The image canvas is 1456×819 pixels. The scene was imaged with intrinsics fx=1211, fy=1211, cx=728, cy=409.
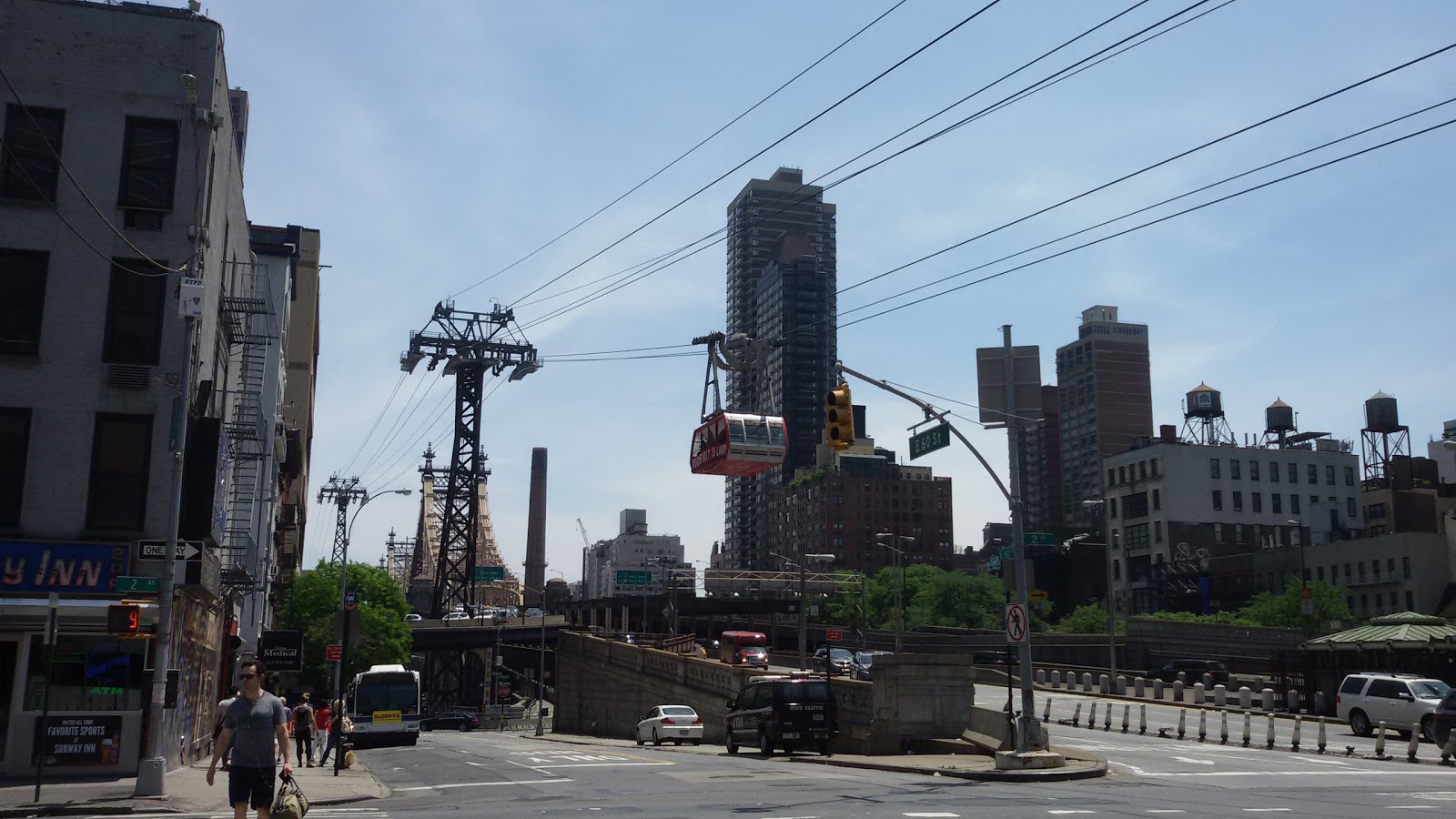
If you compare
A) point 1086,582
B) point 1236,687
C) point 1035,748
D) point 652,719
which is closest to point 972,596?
point 1086,582

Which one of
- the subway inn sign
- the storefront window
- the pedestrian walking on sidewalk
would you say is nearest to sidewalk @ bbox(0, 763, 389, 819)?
the storefront window

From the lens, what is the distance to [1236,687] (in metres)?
56.9

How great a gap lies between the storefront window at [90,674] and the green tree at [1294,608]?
7998 cm

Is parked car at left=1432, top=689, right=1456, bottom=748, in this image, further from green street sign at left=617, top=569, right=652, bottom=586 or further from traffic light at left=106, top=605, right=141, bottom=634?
green street sign at left=617, top=569, right=652, bottom=586

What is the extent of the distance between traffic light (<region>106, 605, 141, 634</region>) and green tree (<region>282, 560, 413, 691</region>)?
208 feet

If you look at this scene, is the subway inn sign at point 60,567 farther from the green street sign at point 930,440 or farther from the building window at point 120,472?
the green street sign at point 930,440

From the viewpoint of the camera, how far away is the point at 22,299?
26484 millimetres

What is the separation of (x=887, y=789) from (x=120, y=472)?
58.3 feet

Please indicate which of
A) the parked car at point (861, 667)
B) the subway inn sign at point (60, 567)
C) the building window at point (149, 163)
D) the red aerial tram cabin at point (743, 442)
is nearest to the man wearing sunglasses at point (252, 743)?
the subway inn sign at point (60, 567)

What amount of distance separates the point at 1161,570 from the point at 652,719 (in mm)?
91780

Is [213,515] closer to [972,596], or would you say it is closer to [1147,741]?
[1147,741]

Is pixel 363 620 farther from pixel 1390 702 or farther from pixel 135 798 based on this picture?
pixel 1390 702

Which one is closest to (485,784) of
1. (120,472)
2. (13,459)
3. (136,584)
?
(136,584)

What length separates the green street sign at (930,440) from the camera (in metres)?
25.8
